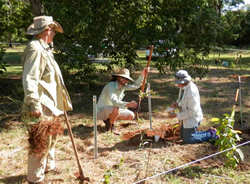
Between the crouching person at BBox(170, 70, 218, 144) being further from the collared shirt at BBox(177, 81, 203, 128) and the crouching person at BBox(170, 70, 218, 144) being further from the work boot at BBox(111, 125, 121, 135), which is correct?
the work boot at BBox(111, 125, 121, 135)

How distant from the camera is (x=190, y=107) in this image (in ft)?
15.4

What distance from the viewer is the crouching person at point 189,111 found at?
15.3 feet

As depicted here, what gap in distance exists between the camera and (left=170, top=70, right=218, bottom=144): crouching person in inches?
183

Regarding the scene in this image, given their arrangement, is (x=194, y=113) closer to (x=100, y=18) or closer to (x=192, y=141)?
(x=192, y=141)

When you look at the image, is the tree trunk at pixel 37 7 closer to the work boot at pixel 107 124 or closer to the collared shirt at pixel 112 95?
the collared shirt at pixel 112 95

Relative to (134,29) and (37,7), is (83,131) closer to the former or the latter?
(134,29)

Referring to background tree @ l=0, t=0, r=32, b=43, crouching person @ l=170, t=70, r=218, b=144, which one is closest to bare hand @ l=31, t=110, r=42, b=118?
crouching person @ l=170, t=70, r=218, b=144

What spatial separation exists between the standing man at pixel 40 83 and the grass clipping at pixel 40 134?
0.27ft

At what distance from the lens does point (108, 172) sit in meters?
3.85

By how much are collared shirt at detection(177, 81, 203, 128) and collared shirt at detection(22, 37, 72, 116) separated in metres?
2.09

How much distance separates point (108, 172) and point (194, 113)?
178 centimetres

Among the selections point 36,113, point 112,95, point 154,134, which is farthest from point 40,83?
point 154,134

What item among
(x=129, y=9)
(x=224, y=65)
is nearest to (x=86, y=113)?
(x=129, y=9)

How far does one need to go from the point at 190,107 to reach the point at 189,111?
7 centimetres
